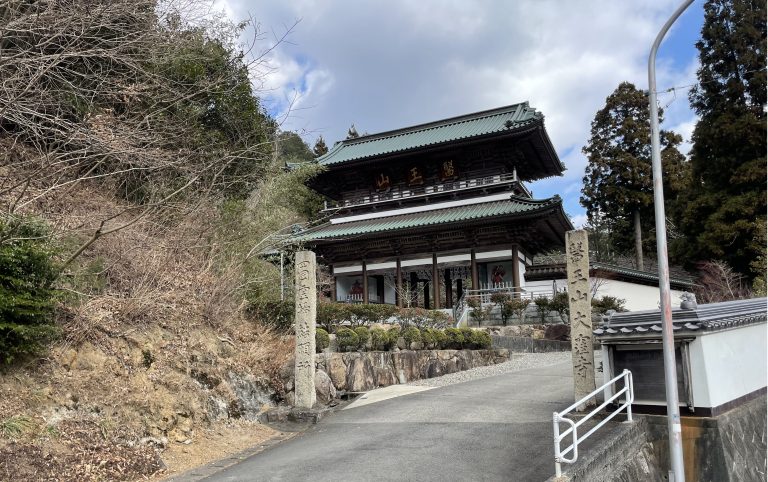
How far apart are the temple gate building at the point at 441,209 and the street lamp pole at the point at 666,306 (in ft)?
43.8

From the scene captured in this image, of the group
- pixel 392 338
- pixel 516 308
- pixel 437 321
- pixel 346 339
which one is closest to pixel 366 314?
pixel 437 321

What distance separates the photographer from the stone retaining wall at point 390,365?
10.6 metres

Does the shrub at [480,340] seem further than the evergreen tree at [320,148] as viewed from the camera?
No

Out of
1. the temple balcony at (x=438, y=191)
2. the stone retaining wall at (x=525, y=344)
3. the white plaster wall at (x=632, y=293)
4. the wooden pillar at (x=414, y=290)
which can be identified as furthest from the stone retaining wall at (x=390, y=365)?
the white plaster wall at (x=632, y=293)

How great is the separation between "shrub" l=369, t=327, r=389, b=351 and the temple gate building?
813cm

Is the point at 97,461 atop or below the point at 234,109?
below

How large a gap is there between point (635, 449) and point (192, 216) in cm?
890

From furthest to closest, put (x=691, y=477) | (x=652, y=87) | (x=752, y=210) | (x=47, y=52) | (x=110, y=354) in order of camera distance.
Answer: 1. (x=752, y=210)
2. (x=47, y=52)
3. (x=110, y=354)
4. (x=691, y=477)
5. (x=652, y=87)

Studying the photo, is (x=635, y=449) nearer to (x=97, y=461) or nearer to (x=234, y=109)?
(x=97, y=461)

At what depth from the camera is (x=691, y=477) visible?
6.45m

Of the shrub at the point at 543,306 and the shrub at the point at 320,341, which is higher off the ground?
Answer: the shrub at the point at 543,306

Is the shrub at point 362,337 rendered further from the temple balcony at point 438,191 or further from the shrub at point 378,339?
the temple balcony at point 438,191

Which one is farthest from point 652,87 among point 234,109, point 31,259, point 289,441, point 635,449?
point 234,109

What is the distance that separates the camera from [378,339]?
12.3 m
